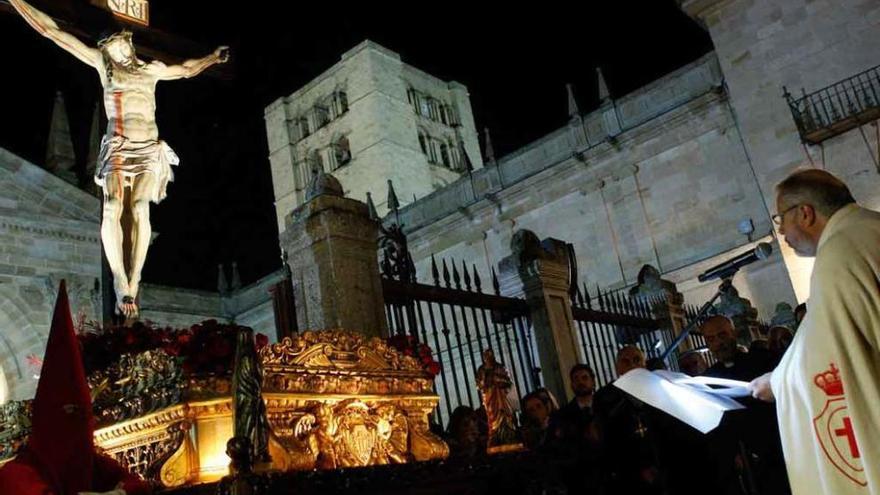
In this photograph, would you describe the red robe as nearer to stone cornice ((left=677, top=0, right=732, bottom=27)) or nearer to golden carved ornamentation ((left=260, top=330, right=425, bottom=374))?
golden carved ornamentation ((left=260, top=330, right=425, bottom=374))

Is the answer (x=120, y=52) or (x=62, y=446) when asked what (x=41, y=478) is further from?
(x=120, y=52)

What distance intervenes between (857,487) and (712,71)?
18659 millimetres

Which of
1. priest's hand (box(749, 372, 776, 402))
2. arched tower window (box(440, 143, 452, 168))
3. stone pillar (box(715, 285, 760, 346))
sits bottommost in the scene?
priest's hand (box(749, 372, 776, 402))

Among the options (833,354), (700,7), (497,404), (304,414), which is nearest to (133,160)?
(304,414)

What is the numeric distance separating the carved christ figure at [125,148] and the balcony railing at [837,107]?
14303 mm

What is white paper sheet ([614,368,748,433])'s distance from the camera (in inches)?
132

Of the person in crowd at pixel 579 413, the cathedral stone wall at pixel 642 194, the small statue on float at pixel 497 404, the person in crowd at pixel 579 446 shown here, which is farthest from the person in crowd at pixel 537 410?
the cathedral stone wall at pixel 642 194

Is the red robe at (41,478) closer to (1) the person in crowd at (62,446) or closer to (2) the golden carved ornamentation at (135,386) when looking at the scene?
(1) the person in crowd at (62,446)

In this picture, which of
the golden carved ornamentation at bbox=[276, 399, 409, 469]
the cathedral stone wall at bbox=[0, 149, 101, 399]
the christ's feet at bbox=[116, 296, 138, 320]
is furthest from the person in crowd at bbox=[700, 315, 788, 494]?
the cathedral stone wall at bbox=[0, 149, 101, 399]

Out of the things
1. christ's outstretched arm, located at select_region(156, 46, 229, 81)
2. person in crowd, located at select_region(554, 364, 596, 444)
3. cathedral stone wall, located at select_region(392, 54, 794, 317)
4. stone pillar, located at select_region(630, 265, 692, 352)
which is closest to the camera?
person in crowd, located at select_region(554, 364, 596, 444)

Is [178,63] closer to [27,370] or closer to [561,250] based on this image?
[561,250]

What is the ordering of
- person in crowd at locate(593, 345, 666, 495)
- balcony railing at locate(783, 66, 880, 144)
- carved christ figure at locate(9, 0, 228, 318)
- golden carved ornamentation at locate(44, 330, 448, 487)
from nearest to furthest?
golden carved ornamentation at locate(44, 330, 448, 487)
person in crowd at locate(593, 345, 666, 495)
carved christ figure at locate(9, 0, 228, 318)
balcony railing at locate(783, 66, 880, 144)

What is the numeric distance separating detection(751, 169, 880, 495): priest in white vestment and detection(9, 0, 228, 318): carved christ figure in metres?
4.31

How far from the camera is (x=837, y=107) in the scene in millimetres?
15422
